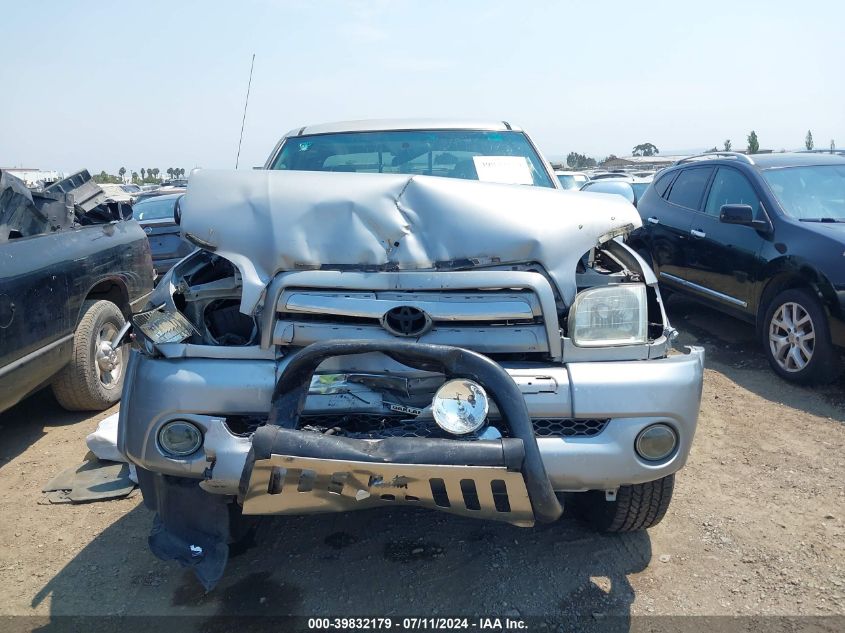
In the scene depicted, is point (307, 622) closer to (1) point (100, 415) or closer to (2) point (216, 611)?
(2) point (216, 611)

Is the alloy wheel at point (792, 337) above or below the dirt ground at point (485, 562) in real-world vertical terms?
above

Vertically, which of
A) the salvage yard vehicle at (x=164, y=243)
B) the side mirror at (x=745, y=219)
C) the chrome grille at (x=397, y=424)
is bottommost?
the salvage yard vehicle at (x=164, y=243)

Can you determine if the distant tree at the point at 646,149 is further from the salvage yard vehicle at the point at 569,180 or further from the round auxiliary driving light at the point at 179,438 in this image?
the round auxiliary driving light at the point at 179,438

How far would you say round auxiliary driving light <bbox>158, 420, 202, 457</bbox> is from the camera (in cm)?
233

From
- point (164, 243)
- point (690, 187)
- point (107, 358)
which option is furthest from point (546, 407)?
point (164, 243)

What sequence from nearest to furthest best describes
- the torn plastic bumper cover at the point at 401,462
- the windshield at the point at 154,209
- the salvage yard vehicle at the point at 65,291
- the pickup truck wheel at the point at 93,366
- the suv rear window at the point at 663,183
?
1. the torn plastic bumper cover at the point at 401,462
2. the salvage yard vehicle at the point at 65,291
3. the pickup truck wheel at the point at 93,366
4. the suv rear window at the point at 663,183
5. the windshield at the point at 154,209

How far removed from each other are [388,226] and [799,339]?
3.79 m

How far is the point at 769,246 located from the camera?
5.17 m

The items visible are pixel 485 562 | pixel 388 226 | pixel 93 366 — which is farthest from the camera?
pixel 93 366

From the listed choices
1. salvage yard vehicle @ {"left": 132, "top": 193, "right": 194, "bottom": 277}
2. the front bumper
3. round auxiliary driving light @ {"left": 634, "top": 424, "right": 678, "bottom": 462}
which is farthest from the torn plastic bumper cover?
salvage yard vehicle @ {"left": 132, "top": 193, "right": 194, "bottom": 277}

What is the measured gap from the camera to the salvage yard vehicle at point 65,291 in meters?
3.72

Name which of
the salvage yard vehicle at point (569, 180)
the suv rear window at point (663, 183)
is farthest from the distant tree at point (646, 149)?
the suv rear window at point (663, 183)

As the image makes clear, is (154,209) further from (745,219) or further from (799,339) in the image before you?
(799,339)

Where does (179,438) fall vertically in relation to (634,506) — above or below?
above
